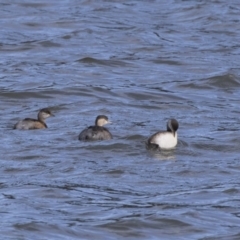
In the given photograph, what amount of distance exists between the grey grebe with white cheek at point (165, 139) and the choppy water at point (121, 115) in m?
0.18

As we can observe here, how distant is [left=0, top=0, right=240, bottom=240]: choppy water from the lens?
1248 cm

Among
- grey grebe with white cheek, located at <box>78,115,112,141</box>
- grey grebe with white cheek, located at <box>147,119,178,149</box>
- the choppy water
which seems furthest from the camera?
grey grebe with white cheek, located at <box>78,115,112,141</box>

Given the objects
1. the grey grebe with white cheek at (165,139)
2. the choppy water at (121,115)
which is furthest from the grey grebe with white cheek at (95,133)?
the grey grebe with white cheek at (165,139)

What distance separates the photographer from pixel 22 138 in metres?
16.4

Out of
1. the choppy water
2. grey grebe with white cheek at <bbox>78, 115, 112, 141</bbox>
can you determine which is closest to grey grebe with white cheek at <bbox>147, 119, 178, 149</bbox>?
the choppy water

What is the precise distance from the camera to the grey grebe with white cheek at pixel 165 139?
51.2 ft

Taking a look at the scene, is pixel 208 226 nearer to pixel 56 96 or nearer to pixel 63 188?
pixel 63 188

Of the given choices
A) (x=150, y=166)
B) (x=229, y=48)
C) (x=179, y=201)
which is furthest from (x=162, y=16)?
(x=179, y=201)

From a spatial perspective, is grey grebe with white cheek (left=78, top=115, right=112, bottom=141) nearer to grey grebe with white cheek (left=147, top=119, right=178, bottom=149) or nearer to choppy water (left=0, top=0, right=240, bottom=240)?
choppy water (left=0, top=0, right=240, bottom=240)

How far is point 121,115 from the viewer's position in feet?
60.3

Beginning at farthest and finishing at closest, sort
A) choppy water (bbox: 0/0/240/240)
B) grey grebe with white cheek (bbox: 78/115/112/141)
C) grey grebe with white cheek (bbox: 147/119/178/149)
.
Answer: grey grebe with white cheek (bbox: 78/115/112/141)
grey grebe with white cheek (bbox: 147/119/178/149)
choppy water (bbox: 0/0/240/240)

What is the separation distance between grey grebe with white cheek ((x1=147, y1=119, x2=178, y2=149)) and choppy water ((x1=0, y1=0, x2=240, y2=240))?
18 centimetres

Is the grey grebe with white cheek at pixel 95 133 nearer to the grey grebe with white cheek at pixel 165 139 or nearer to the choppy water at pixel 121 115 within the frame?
the choppy water at pixel 121 115

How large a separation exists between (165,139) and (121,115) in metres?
2.85
